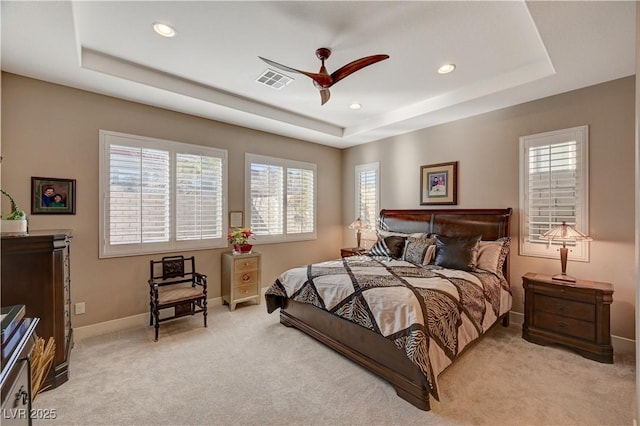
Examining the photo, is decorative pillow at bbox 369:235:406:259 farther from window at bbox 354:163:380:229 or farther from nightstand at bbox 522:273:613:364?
nightstand at bbox 522:273:613:364

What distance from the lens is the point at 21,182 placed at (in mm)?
2865

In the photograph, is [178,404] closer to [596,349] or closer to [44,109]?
[44,109]

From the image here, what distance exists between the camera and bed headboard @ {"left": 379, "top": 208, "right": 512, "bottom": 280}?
3652 mm

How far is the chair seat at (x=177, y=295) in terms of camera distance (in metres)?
3.21

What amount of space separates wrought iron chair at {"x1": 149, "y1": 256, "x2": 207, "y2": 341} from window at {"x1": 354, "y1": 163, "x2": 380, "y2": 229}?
315cm

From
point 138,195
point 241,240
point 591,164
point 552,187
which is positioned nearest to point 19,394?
point 138,195

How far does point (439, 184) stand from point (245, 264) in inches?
127

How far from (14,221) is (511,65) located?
4788 mm

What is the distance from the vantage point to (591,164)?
3047 mm

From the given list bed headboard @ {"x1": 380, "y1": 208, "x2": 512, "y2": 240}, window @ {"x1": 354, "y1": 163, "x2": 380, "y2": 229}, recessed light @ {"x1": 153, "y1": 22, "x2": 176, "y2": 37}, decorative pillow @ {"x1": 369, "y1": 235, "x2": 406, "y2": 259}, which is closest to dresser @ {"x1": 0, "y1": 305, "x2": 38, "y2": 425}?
recessed light @ {"x1": 153, "y1": 22, "x2": 176, "y2": 37}

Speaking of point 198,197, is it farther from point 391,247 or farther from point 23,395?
point 23,395

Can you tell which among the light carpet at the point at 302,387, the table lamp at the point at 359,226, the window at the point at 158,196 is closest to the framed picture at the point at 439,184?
the table lamp at the point at 359,226

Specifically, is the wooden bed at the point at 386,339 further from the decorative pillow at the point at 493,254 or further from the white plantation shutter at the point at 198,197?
the white plantation shutter at the point at 198,197

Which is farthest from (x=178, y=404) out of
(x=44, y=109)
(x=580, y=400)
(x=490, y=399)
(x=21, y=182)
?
(x=44, y=109)
